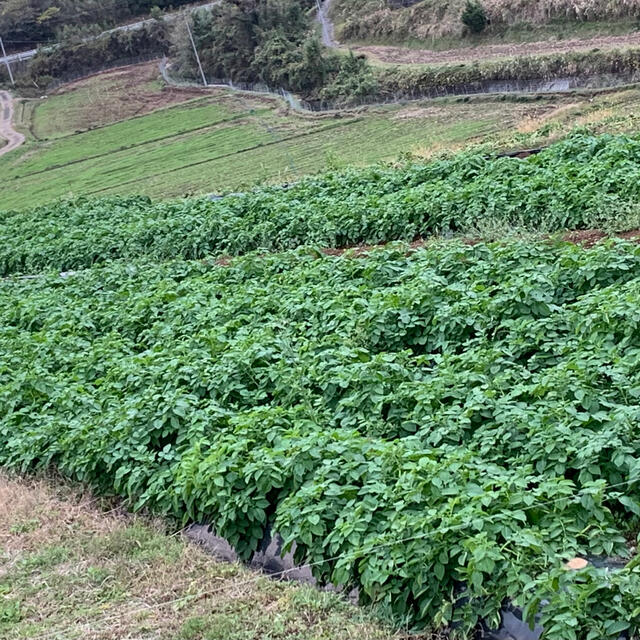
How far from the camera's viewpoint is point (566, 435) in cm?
477

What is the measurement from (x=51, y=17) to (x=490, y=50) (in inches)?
1727

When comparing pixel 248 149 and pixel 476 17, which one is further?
pixel 476 17

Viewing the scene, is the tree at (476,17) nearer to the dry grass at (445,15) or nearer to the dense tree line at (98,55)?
the dry grass at (445,15)

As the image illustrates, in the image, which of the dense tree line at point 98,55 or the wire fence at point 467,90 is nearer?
the wire fence at point 467,90

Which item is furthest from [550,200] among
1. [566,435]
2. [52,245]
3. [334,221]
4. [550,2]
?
[550,2]

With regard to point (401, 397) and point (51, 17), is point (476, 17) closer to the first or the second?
point (401, 397)

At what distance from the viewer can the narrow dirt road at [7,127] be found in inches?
1887

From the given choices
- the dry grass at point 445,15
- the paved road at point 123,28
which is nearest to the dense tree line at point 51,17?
the paved road at point 123,28

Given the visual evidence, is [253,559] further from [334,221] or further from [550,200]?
[334,221]

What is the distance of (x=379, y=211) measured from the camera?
11.7 metres

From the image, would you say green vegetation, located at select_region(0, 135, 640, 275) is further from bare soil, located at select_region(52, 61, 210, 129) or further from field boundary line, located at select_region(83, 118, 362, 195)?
bare soil, located at select_region(52, 61, 210, 129)

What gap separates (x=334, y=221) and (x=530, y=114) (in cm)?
1594

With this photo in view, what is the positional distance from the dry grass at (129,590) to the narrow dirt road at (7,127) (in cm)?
4460

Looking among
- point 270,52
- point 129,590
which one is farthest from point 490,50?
point 129,590
